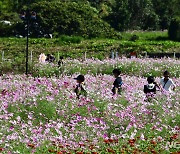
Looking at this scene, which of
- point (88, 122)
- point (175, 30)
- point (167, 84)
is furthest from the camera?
point (175, 30)

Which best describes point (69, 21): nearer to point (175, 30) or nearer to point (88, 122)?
point (175, 30)

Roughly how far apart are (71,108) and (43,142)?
119 inches

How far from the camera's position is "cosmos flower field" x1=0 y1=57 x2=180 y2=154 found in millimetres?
6789

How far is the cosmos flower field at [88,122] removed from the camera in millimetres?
6789

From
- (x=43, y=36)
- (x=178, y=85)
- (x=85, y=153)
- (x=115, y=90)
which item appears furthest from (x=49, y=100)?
(x=43, y=36)

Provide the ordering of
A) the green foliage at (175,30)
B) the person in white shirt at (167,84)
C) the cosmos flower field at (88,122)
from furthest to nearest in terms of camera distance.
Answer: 1. the green foliage at (175,30)
2. the person in white shirt at (167,84)
3. the cosmos flower field at (88,122)

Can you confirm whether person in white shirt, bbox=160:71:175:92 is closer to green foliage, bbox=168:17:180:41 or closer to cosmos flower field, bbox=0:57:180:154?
cosmos flower field, bbox=0:57:180:154

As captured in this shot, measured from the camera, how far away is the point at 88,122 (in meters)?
8.46

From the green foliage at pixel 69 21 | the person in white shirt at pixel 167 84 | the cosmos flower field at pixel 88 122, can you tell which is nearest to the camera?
the cosmos flower field at pixel 88 122

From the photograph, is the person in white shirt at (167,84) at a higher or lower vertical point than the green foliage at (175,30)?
higher

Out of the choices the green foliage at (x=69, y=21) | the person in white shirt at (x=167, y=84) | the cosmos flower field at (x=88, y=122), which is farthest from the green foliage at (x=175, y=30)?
the cosmos flower field at (x=88, y=122)

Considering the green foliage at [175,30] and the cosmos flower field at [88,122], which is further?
the green foliage at [175,30]

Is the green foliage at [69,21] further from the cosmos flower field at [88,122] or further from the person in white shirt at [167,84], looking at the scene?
the cosmos flower field at [88,122]

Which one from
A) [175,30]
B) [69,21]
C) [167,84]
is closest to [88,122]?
[167,84]
